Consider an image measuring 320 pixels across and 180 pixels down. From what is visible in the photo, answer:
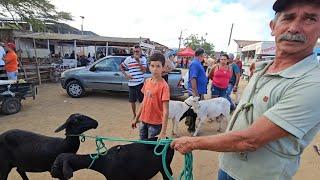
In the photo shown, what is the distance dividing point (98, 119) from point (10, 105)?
2.45 m

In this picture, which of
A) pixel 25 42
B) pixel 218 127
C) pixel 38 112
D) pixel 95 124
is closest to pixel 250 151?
pixel 95 124

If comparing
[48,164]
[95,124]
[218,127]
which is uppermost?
[95,124]

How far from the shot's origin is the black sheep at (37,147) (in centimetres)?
327

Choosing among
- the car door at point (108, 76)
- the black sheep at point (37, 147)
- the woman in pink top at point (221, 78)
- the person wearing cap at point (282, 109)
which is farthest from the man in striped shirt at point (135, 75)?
the person wearing cap at point (282, 109)

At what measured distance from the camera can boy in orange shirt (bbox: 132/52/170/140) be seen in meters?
3.78

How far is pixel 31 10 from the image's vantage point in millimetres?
13820

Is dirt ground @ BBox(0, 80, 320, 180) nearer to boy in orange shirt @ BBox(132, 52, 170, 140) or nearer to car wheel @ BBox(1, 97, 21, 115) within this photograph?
car wheel @ BBox(1, 97, 21, 115)

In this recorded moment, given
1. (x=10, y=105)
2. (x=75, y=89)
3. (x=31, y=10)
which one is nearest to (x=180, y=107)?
(x=10, y=105)

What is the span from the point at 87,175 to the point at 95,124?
1.40 metres

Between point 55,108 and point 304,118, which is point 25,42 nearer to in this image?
point 55,108

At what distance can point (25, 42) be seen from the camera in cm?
2394

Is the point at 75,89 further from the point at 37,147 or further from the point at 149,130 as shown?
the point at 37,147

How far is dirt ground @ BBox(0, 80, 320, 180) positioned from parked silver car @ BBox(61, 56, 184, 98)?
45 cm

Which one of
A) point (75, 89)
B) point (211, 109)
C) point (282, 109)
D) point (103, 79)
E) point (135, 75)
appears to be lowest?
point (75, 89)
